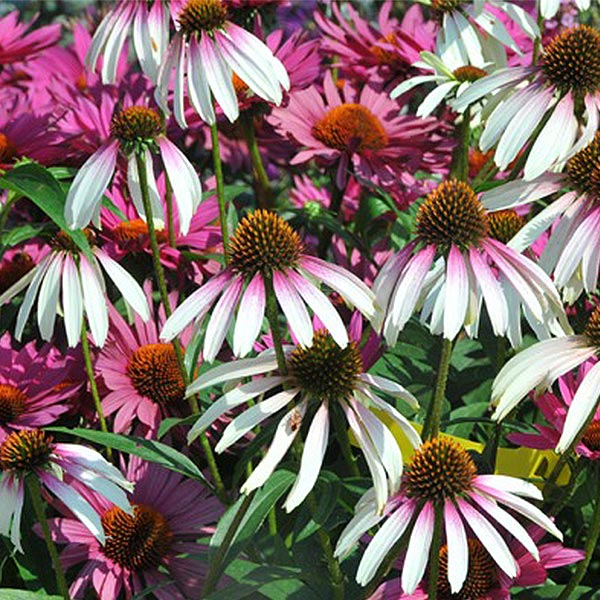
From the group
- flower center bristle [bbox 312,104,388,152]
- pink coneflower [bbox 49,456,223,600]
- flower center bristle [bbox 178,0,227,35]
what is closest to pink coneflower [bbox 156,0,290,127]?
flower center bristle [bbox 178,0,227,35]

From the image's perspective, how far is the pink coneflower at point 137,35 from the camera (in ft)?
3.32

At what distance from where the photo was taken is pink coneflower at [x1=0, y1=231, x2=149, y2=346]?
88 centimetres

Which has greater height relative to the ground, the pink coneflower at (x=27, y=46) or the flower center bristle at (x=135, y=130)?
the pink coneflower at (x=27, y=46)

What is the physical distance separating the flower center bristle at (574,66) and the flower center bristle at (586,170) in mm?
78

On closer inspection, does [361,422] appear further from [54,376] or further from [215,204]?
[215,204]

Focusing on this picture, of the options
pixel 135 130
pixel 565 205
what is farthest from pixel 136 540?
pixel 565 205

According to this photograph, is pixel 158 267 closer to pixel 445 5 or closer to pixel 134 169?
pixel 134 169

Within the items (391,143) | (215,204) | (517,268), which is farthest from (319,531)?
(391,143)

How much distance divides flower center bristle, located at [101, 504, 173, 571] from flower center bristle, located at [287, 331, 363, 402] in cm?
27

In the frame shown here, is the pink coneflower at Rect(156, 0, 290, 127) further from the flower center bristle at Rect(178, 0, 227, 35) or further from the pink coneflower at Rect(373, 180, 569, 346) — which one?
the pink coneflower at Rect(373, 180, 569, 346)

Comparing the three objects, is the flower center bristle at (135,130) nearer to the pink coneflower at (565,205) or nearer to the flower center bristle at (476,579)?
the pink coneflower at (565,205)

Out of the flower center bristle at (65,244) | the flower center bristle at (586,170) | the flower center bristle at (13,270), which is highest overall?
the flower center bristle at (586,170)

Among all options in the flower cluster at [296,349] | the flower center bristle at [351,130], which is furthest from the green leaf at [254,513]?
the flower center bristle at [351,130]

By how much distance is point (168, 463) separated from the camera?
89 centimetres
